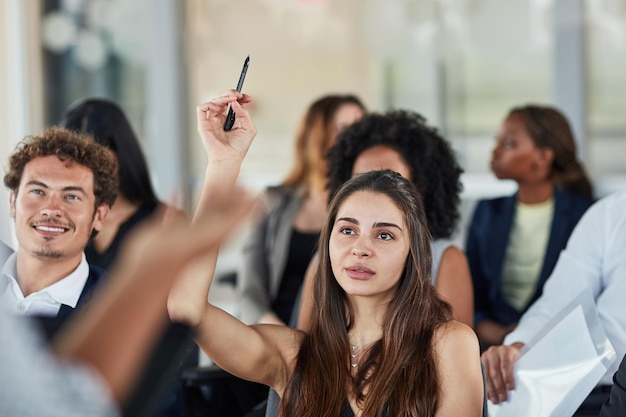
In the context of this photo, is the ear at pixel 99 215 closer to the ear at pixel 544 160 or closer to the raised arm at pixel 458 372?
the raised arm at pixel 458 372

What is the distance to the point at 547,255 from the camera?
4141 millimetres

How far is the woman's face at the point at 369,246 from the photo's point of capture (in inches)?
92.3

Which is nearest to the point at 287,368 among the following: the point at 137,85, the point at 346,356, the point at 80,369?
the point at 346,356

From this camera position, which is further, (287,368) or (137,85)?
(137,85)

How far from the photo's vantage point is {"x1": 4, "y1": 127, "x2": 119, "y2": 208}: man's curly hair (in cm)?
269

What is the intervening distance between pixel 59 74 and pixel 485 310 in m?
3.93

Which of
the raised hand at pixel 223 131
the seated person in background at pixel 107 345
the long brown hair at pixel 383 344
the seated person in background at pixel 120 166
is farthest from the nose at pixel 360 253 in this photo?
the seated person in background at pixel 120 166

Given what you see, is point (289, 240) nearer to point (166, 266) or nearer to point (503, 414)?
point (503, 414)

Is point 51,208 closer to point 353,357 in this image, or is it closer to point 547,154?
point 353,357

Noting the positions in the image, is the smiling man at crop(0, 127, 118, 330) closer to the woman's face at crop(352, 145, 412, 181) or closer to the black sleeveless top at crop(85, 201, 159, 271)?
the black sleeveless top at crop(85, 201, 159, 271)

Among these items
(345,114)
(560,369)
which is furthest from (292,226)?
(560,369)

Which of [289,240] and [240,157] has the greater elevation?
[240,157]

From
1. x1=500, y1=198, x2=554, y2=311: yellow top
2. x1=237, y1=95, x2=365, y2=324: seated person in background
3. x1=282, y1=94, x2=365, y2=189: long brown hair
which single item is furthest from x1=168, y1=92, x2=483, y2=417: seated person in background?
x1=282, y1=94, x2=365, y2=189: long brown hair

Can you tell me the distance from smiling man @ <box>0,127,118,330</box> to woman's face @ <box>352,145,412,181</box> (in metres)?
0.93
